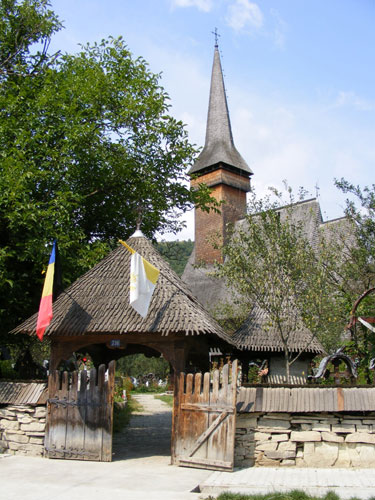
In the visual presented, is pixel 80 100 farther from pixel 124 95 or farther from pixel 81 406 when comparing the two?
pixel 81 406

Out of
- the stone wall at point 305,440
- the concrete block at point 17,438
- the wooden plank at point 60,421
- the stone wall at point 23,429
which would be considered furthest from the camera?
the concrete block at point 17,438

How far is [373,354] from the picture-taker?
475 inches

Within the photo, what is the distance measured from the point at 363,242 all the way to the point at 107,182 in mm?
8642

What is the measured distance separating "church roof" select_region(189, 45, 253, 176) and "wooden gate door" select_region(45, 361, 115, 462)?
24.1 meters

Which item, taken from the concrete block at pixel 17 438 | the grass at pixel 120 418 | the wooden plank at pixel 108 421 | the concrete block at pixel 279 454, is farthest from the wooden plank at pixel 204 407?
the grass at pixel 120 418

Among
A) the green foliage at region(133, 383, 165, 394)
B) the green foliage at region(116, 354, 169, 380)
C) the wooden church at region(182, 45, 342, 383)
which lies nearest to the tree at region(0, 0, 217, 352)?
the wooden church at region(182, 45, 342, 383)

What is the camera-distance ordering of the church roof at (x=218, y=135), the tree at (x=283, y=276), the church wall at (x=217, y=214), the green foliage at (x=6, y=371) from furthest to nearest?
the church roof at (x=218, y=135) → the church wall at (x=217, y=214) → the green foliage at (x=6, y=371) → the tree at (x=283, y=276)

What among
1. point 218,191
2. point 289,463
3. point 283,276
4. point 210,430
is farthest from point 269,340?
point 218,191

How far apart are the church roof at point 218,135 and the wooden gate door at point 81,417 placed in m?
24.1

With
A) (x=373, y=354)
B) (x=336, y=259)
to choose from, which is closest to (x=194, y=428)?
(x=373, y=354)

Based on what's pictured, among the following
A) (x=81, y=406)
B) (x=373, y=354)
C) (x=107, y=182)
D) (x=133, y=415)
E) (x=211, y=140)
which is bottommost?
(x=133, y=415)

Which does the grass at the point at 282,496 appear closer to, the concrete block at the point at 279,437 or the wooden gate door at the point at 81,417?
the concrete block at the point at 279,437

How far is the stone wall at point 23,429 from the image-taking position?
34.8 feet

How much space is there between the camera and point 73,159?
1552 centimetres
